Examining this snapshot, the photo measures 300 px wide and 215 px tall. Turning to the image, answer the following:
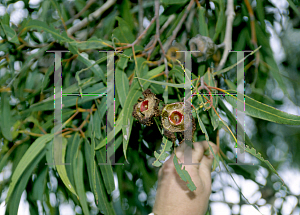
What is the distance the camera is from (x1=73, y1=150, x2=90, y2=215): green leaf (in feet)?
2.02

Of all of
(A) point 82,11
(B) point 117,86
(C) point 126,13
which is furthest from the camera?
(A) point 82,11

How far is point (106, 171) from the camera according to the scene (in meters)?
0.61

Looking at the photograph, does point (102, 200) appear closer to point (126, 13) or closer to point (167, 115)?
point (167, 115)

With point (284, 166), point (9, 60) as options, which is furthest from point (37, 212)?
point (284, 166)

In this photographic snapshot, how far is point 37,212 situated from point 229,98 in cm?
83

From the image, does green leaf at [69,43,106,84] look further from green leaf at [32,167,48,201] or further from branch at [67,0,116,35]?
green leaf at [32,167,48,201]

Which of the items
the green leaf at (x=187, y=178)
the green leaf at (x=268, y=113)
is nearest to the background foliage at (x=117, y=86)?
the green leaf at (x=268, y=113)

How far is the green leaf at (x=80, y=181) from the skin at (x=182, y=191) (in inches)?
8.0

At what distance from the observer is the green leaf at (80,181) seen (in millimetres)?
617

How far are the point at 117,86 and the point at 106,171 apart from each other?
230 mm

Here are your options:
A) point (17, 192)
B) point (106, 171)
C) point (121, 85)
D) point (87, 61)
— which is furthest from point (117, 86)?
point (17, 192)

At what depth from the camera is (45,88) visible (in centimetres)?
76

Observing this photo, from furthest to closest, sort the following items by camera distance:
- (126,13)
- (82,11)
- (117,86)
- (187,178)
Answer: (82,11) < (126,13) < (117,86) < (187,178)

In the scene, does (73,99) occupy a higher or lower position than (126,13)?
lower
